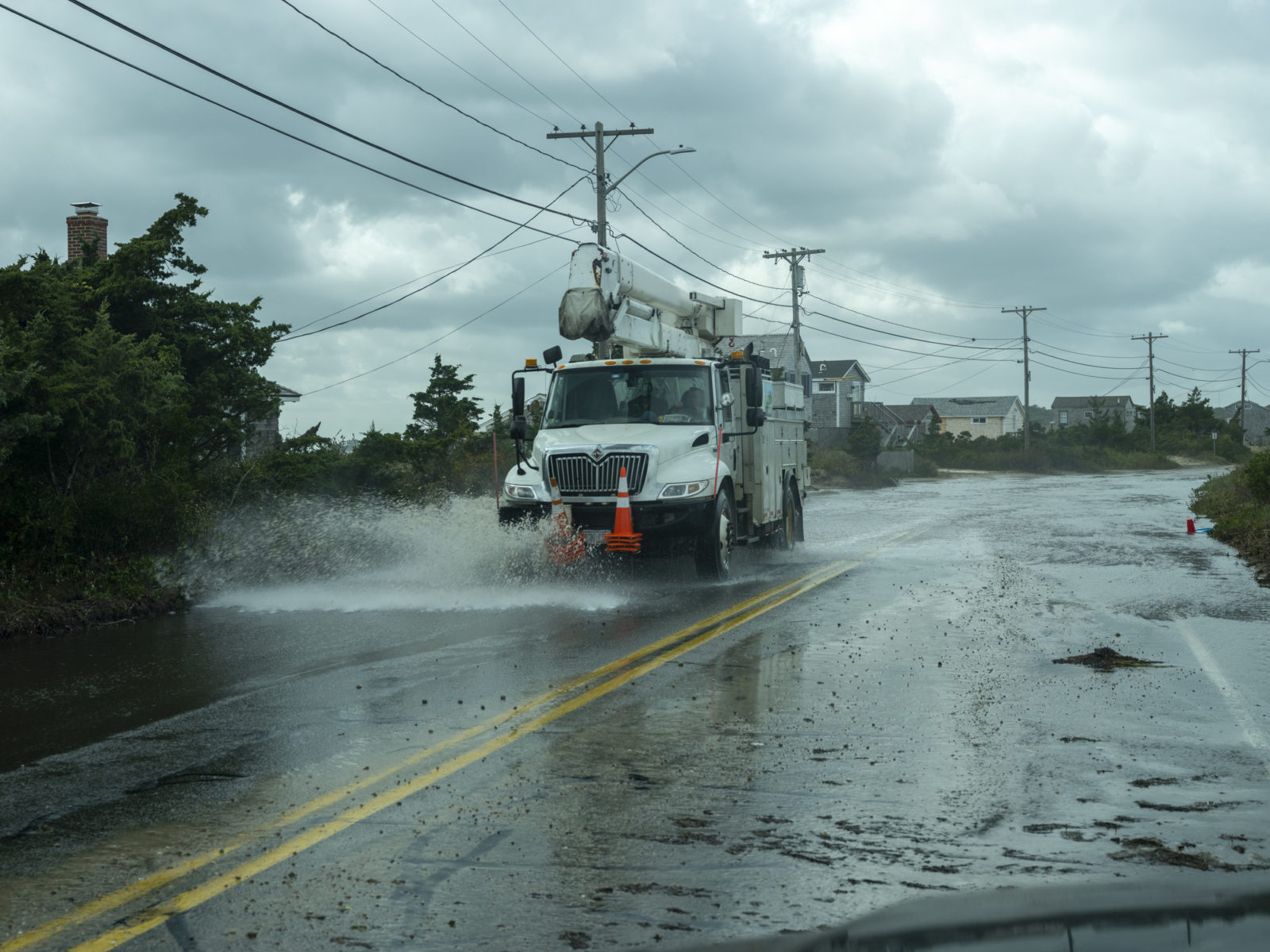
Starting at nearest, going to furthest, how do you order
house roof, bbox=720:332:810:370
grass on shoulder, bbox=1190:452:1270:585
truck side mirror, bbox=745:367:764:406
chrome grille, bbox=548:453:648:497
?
1. chrome grille, bbox=548:453:648:497
2. truck side mirror, bbox=745:367:764:406
3. grass on shoulder, bbox=1190:452:1270:585
4. house roof, bbox=720:332:810:370

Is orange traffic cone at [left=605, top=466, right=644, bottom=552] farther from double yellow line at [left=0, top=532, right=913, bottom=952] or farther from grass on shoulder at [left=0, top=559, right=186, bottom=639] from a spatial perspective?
grass on shoulder at [left=0, top=559, right=186, bottom=639]

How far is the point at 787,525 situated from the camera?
1900 cm

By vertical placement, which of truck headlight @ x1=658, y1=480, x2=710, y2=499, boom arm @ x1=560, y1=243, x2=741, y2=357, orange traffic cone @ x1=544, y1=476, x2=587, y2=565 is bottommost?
orange traffic cone @ x1=544, y1=476, x2=587, y2=565

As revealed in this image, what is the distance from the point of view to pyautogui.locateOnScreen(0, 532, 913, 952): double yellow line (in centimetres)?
401

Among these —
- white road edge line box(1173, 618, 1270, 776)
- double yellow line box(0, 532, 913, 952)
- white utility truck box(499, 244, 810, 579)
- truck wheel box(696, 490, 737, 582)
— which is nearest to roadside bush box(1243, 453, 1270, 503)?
white utility truck box(499, 244, 810, 579)

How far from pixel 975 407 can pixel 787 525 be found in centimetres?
12423

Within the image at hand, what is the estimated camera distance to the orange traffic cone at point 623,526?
13406 mm

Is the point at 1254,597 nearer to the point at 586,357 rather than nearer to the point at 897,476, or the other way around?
the point at 586,357

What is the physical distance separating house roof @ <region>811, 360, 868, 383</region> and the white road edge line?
9604 cm

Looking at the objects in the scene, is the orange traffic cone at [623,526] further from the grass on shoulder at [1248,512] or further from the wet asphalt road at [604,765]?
the grass on shoulder at [1248,512]

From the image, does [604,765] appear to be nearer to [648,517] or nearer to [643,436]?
[648,517]

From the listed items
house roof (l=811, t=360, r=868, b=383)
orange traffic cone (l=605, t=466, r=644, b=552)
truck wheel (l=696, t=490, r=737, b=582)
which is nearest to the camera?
orange traffic cone (l=605, t=466, r=644, b=552)

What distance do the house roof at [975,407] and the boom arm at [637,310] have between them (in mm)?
120721

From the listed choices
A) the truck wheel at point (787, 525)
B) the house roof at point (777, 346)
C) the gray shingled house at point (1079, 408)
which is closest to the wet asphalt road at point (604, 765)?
the truck wheel at point (787, 525)
